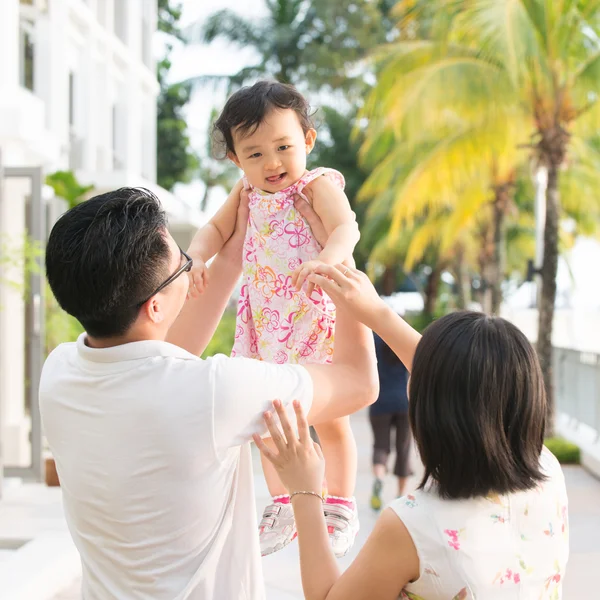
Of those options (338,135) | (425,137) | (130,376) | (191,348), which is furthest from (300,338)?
(338,135)

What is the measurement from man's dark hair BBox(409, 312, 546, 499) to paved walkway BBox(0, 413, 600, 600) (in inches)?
118

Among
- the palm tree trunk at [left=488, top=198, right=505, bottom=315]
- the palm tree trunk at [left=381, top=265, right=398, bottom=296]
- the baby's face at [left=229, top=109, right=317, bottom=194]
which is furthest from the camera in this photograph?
the palm tree trunk at [left=381, top=265, right=398, bottom=296]

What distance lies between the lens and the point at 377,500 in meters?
8.61

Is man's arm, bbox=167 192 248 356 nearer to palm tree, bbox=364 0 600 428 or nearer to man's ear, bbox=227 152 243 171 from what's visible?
man's ear, bbox=227 152 243 171

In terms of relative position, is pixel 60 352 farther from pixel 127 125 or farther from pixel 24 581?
pixel 127 125

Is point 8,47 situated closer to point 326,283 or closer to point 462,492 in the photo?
point 326,283

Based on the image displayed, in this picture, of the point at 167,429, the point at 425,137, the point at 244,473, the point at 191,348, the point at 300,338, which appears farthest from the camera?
the point at 425,137

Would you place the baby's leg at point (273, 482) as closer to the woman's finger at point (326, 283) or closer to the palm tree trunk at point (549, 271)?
the woman's finger at point (326, 283)

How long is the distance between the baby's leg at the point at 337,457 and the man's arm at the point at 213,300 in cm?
39

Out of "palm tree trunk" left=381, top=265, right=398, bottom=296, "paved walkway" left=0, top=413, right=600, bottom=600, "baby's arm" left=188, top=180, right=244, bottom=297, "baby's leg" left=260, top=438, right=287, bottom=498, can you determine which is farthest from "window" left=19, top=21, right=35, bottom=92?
"palm tree trunk" left=381, top=265, right=398, bottom=296

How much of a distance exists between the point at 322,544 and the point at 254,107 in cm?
105

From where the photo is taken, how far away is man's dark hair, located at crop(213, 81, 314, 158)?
2.20 m

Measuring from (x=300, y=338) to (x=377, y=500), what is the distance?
6.71 meters

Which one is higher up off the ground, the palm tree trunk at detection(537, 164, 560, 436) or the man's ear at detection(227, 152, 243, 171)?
the man's ear at detection(227, 152, 243, 171)
